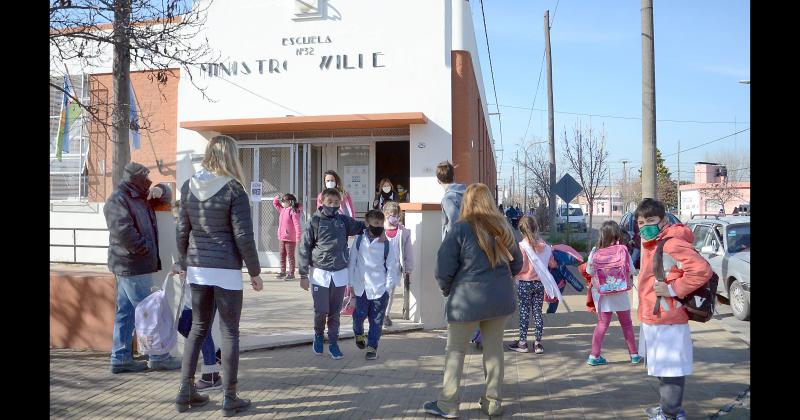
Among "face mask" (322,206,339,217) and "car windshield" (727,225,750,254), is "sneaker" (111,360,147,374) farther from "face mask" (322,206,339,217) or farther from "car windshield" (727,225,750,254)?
"car windshield" (727,225,750,254)

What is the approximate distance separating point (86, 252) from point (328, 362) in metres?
9.31

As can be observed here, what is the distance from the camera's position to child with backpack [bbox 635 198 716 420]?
14.1ft

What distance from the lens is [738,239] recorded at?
10.8 m

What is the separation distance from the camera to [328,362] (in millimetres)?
6145

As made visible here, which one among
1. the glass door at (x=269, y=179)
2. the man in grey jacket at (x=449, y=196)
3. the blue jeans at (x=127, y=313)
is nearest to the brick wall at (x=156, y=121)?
the glass door at (x=269, y=179)

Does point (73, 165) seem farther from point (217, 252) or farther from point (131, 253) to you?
point (217, 252)

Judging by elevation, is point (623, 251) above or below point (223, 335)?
above

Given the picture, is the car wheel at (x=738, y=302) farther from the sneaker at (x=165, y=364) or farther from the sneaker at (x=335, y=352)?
the sneaker at (x=165, y=364)

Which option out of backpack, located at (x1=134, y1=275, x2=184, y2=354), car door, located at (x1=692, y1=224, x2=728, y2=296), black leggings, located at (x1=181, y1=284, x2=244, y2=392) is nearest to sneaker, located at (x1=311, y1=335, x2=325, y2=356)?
backpack, located at (x1=134, y1=275, x2=184, y2=354)

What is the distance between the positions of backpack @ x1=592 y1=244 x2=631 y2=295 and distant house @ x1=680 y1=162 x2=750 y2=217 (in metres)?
27.5

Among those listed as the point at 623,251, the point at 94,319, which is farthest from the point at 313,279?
the point at 623,251

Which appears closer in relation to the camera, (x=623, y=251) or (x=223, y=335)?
(x=223, y=335)
